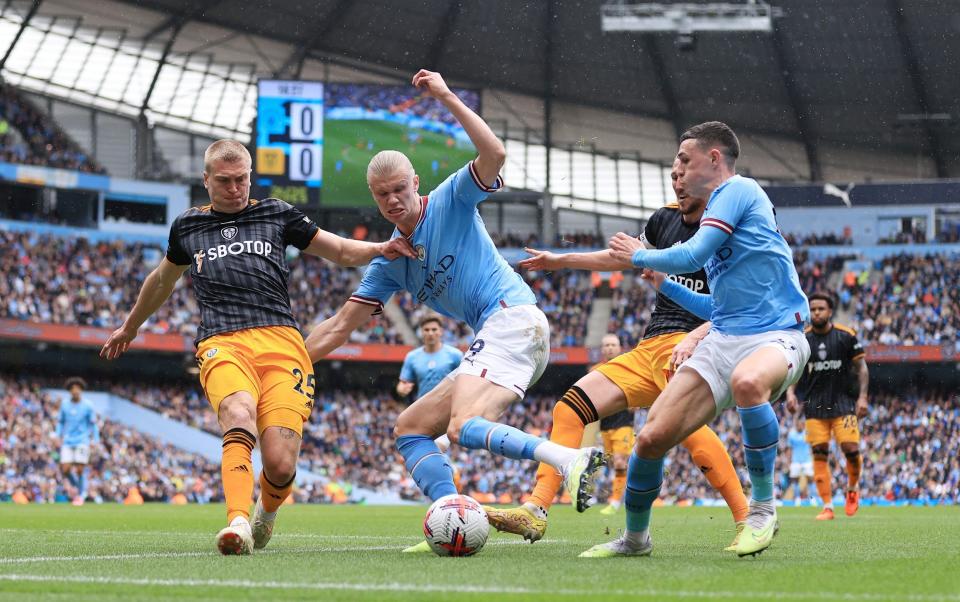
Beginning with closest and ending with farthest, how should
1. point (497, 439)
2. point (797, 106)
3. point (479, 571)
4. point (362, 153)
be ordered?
point (479, 571) < point (497, 439) < point (362, 153) < point (797, 106)

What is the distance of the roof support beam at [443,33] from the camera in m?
41.0

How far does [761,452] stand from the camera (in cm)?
634

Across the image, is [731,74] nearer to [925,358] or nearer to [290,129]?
[925,358]

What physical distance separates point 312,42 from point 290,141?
27.6ft

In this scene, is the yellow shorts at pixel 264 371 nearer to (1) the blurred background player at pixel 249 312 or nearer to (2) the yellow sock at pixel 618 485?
(1) the blurred background player at pixel 249 312

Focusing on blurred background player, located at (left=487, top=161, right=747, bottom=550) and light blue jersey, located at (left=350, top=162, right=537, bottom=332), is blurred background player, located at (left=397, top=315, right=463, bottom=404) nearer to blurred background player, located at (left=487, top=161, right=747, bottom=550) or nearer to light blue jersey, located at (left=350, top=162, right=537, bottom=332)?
blurred background player, located at (left=487, top=161, right=747, bottom=550)

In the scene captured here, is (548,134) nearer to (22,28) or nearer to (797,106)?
(797,106)

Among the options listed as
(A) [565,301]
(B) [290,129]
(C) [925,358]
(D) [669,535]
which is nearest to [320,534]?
(D) [669,535]

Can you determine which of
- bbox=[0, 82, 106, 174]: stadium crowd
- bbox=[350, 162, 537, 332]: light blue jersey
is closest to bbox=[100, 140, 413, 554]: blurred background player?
bbox=[350, 162, 537, 332]: light blue jersey

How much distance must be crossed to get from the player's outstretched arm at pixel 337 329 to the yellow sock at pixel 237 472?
3.29 ft

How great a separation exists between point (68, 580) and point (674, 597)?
2.37 meters

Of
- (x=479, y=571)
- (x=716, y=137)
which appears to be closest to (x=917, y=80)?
(x=716, y=137)

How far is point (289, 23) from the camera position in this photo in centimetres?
4262

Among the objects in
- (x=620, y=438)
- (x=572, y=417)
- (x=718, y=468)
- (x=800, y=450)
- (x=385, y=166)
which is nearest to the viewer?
(x=385, y=166)
